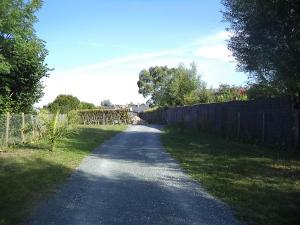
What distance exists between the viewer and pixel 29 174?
12.8 meters

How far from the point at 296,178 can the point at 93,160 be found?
284 inches

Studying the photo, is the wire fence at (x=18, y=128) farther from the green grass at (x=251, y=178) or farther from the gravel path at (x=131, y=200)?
the green grass at (x=251, y=178)

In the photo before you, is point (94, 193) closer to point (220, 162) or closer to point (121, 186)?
point (121, 186)

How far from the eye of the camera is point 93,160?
15.9 metres

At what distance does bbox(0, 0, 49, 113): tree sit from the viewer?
20594 mm

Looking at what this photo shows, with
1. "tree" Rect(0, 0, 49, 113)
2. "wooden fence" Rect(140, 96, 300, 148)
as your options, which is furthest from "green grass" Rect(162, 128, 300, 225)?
"tree" Rect(0, 0, 49, 113)

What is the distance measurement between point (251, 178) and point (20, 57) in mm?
14570

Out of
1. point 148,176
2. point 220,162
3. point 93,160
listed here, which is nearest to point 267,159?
point 220,162

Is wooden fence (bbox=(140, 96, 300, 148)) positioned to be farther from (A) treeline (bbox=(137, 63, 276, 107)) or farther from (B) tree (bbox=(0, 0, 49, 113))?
(B) tree (bbox=(0, 0, 49, 113))

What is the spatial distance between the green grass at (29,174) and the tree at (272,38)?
763cm

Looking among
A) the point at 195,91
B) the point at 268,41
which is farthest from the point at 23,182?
the point at 195,91

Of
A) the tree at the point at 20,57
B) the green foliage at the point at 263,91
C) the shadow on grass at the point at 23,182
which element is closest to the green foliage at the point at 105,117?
the tree at the point at 20,57

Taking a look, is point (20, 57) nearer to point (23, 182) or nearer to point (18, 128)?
point (18, 128)

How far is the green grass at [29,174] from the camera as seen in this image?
8.66m
